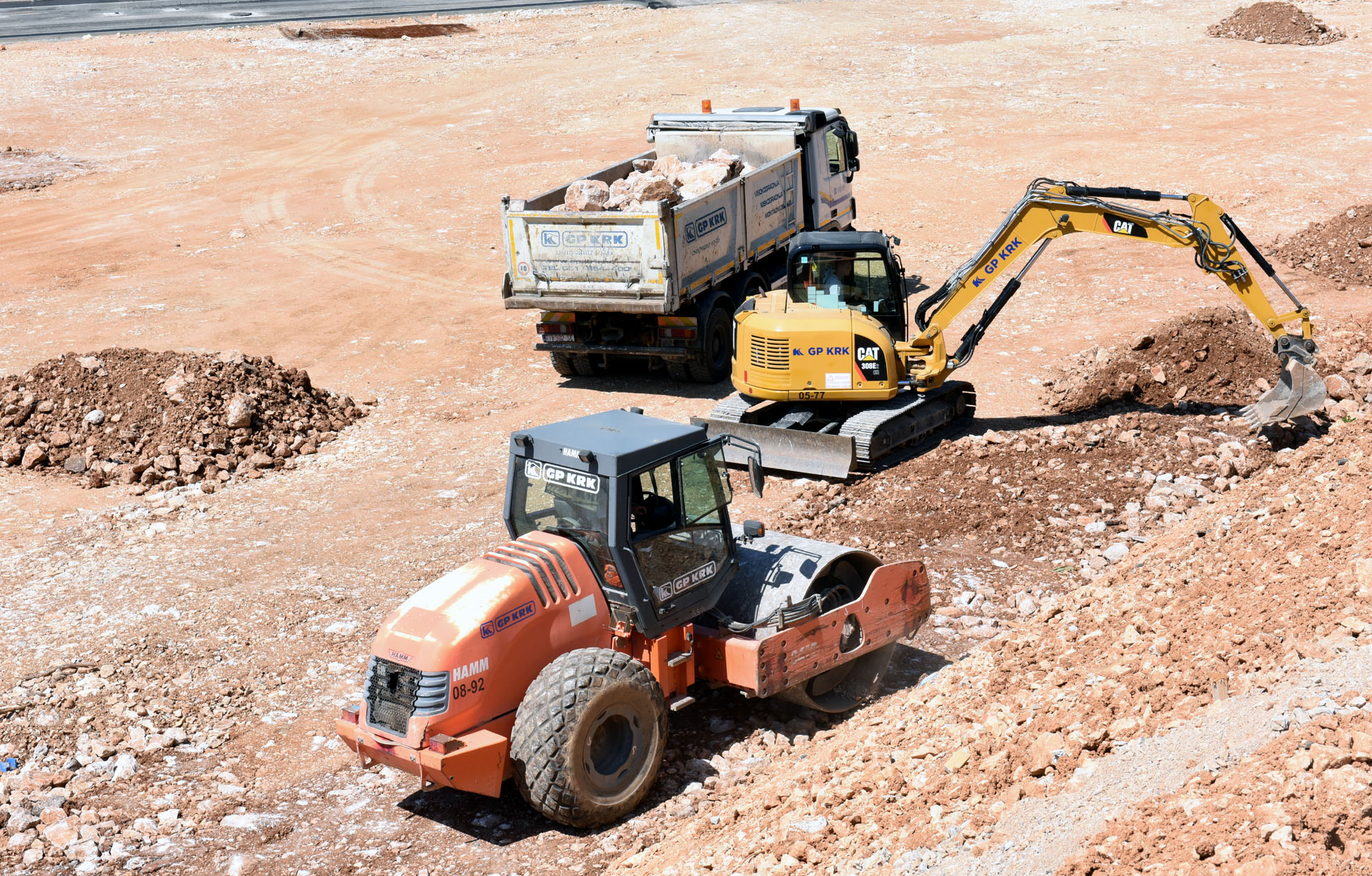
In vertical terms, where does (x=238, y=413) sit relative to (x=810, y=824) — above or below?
above

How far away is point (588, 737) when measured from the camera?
276 inches

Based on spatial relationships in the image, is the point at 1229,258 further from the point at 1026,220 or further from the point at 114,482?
the point at 114,482

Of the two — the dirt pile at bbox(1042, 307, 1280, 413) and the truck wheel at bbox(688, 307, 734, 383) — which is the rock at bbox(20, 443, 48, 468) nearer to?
the truck wheel at bbox(688, 307, 734, 383)

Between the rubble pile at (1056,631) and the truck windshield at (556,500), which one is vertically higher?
the truck windshield at (556,500)

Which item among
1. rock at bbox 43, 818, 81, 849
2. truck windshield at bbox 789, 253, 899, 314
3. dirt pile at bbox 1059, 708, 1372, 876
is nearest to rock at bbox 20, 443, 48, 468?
rock at bbox 43, 818, 81, 849

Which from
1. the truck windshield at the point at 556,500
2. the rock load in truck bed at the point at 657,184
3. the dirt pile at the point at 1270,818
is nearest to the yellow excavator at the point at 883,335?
the rock load in truck bed at the point at 657,184

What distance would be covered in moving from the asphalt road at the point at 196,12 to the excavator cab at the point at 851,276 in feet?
113

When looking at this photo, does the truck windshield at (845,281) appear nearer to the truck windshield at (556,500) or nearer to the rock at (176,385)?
the truck windshield at (556,500)

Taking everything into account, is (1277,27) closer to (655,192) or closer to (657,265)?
(655,192)

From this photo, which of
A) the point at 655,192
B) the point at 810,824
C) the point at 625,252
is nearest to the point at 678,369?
the point at 625,252

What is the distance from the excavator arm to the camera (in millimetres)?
12219

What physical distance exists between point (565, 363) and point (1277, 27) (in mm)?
28630

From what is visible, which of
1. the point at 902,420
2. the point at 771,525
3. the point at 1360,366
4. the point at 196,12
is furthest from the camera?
the point at 196,12

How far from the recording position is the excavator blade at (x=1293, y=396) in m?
12.0
